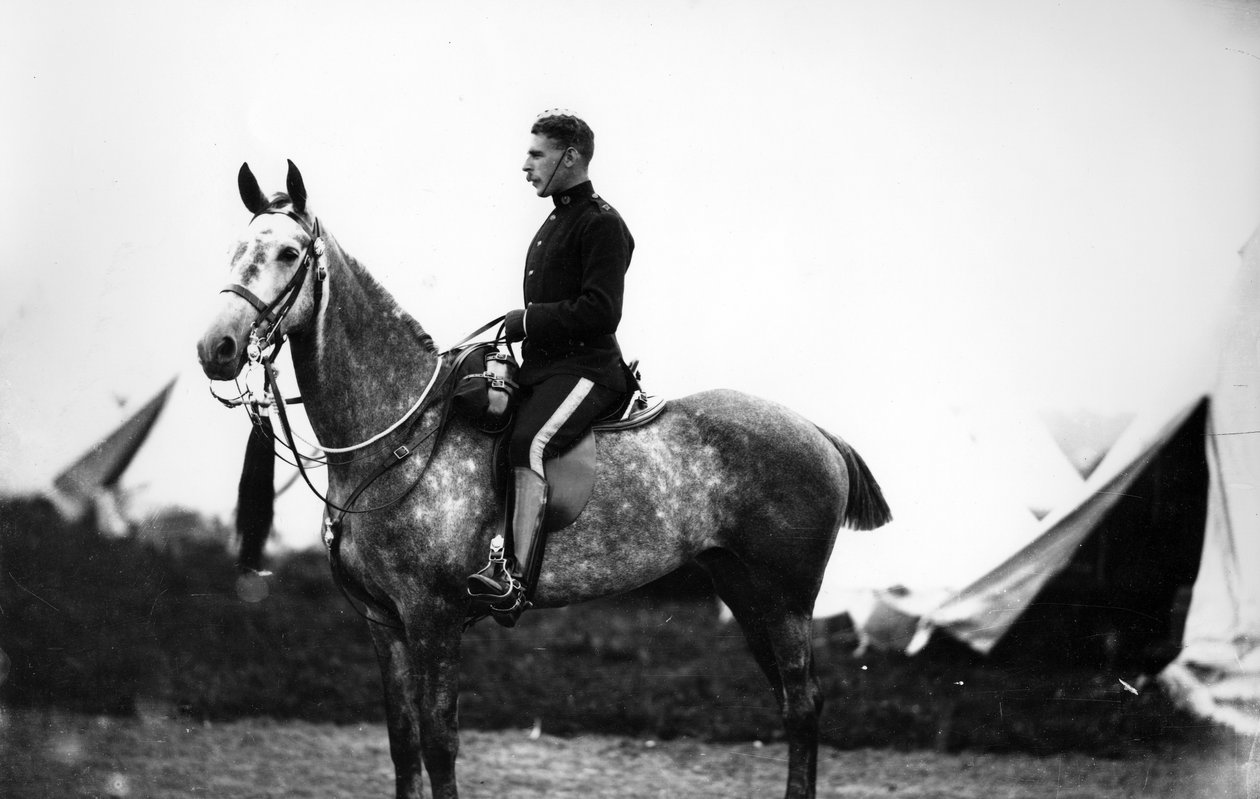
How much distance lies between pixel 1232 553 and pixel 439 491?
3.94 meters

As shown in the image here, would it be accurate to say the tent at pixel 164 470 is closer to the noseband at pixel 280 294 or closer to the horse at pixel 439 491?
the horse at pixel 439 491

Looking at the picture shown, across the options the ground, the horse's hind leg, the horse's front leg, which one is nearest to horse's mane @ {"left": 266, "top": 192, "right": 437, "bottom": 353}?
the horse's front leg

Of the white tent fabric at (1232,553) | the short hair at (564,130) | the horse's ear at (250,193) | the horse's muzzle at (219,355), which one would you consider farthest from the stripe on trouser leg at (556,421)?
the white tent fabric at (1232,553)

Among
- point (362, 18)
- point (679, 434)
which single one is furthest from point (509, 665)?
point (362, 18)

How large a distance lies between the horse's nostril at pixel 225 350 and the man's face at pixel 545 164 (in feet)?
4.23

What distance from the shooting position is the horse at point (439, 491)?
3711 millimetres

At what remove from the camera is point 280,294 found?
3.61 metres

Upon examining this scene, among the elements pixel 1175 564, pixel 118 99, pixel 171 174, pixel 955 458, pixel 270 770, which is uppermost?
pixel 118 99

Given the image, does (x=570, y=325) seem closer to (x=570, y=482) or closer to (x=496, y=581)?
(x=570, y=482)

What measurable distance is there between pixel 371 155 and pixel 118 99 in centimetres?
117

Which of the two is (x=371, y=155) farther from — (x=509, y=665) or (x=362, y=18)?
(x=509, y=665)

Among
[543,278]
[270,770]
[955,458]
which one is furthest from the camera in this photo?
[955,458]

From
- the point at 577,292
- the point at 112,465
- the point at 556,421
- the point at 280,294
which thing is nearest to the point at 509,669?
the point at 556,421

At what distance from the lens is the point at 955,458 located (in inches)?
196
